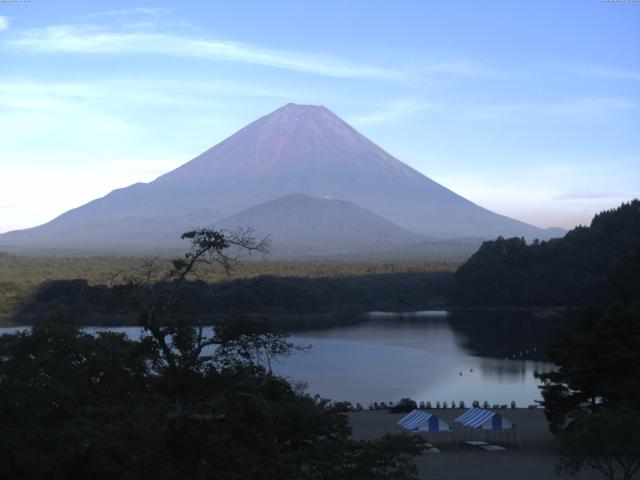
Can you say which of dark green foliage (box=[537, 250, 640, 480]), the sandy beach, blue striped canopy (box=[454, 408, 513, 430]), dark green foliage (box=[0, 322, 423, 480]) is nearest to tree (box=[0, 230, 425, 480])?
dark green foliage (box=[0, 322, 423, 480])

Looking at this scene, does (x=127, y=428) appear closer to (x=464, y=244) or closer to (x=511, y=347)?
(x=511, y=347)

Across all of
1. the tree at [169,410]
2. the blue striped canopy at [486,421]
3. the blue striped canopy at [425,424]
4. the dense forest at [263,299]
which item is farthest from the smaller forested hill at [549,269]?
the tree at [169,410]

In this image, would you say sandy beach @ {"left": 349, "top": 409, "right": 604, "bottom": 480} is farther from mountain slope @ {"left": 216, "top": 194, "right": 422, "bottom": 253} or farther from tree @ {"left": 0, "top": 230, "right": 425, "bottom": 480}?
mountain slope @ {"left": 216, "top": 194, "right": 422, "bottom": 253}

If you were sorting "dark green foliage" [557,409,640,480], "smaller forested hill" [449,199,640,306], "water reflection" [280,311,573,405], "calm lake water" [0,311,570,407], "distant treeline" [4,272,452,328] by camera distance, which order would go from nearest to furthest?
"dark green foliage" [557,409,640,480] → "calm lake water" [0,311,570,407] → "water reflection" [280,311,573,405] → "distant treeline" [4,272,452,328] → "smaller forested hill" [449,199,640,306]

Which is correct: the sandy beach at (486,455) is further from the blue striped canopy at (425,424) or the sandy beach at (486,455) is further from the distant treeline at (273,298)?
the distant treeline at (273,298)

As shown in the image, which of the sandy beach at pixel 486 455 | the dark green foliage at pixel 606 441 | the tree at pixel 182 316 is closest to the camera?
the tree at pixel 182 316

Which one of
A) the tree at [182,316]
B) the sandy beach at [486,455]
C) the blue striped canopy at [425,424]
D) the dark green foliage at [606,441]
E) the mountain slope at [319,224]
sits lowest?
the sandy beach at [486,455]
